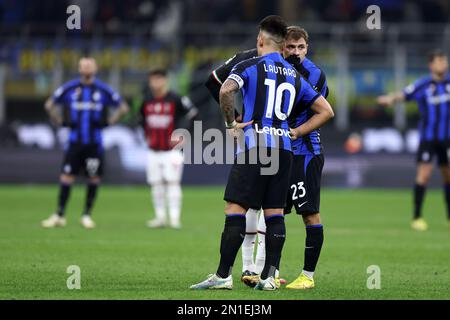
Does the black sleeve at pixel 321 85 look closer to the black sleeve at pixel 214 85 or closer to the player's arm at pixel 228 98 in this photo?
the black sleeve at pixel 214 85

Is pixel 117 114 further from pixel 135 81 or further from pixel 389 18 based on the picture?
pixel 389 18

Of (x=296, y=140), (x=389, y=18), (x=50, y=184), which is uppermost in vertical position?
(x=389, y=18)

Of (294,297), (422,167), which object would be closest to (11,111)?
(422,167)

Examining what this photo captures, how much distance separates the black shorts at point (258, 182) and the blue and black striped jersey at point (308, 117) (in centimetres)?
49

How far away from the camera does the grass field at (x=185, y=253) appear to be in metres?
7.77

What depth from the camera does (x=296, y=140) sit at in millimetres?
8258

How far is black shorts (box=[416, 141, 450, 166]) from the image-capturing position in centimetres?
1408

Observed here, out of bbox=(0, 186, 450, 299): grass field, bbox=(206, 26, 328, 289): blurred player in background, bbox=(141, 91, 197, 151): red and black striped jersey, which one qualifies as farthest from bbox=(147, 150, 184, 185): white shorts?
bbox=(206, 26, 328, 289): blurred player in background

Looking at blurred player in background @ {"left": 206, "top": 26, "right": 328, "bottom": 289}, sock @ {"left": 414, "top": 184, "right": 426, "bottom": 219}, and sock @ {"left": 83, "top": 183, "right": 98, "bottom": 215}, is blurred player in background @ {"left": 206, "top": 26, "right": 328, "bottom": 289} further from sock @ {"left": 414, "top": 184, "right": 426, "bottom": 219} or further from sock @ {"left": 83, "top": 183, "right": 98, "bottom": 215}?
sock @ {"left": 414, "top": 184, "right": 426, "bottom": 219}

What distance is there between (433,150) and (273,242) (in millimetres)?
6934

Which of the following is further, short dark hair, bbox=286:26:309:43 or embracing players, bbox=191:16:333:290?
short dark hair, bbox=286:26:309:43

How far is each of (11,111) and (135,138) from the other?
4.48 meters

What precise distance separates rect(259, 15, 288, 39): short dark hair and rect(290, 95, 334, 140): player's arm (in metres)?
0.65
